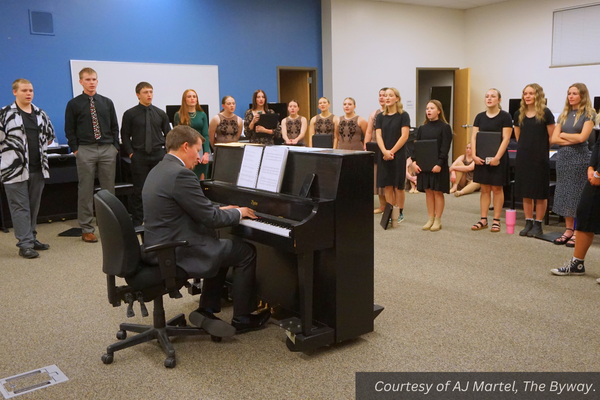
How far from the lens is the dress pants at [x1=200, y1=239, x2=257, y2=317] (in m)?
2.77

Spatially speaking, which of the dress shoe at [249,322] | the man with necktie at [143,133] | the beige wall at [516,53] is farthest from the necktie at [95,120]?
the beige wall at [516,53]

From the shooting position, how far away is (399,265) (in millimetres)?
4328

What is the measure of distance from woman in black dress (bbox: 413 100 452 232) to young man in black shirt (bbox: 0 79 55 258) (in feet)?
11.8

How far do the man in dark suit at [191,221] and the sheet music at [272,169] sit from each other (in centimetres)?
18

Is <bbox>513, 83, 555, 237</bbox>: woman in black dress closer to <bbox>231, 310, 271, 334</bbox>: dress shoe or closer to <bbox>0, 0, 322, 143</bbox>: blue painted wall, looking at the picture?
<bbox>231, 310, 271, 334</bbox>: dress shoe

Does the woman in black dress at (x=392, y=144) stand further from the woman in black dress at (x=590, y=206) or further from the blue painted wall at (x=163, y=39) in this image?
the blue painted wall at (x=163, y=39)

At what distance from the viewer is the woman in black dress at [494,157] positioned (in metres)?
5.13

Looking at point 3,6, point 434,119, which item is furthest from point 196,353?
point 3,6

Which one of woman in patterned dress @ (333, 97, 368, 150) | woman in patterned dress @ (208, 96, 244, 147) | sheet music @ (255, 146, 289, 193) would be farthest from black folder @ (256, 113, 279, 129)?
sheet music @ (255, 146, 289, 193)

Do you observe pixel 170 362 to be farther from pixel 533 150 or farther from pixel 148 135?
pixel 533 150

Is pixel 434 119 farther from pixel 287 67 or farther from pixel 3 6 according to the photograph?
pixel 3 6

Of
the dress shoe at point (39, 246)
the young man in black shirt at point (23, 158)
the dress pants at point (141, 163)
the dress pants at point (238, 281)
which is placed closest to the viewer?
the dress pants at point (238, 281)

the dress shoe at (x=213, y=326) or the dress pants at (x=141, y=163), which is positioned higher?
the dress pants at (x=141, y=163)

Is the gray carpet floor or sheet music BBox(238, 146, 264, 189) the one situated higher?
sheet music BBox(238, 146, 264, 189)
